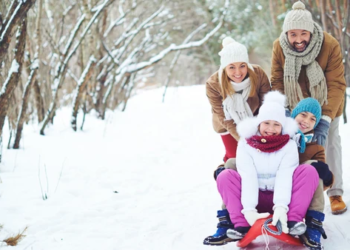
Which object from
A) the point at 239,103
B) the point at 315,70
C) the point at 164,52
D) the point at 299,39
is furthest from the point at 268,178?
the point at 164,52

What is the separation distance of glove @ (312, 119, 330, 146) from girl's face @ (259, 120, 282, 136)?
0.33 m

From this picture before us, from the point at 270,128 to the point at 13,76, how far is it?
2656 millimetres

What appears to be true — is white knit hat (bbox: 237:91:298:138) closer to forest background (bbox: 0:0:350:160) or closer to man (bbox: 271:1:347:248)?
man (bbox: 271:1:347:248)

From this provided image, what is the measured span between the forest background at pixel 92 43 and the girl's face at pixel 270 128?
7.10 feet

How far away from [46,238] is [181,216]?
1.07 metres

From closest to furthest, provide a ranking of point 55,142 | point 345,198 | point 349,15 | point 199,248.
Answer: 1. point 199,248
2. point 345,198
3. point 349,15
4. point 55,142

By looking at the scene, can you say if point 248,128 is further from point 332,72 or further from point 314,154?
point 332,72

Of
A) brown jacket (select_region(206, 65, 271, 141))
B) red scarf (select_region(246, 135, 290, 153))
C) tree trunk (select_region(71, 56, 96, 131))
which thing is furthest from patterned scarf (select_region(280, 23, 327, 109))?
tree trunk (select_region(71, 56, 96, 131))

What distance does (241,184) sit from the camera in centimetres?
248

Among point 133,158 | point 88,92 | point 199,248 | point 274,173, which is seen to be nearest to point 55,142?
point 133,158

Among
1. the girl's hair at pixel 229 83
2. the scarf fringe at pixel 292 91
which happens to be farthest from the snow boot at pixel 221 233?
the scarf fringe at pixel 292 91

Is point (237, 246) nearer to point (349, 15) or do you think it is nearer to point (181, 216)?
point (181, 216)

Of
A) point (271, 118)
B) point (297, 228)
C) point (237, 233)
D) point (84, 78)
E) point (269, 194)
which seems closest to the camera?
point (297, 228)

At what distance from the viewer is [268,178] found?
2486 mm
